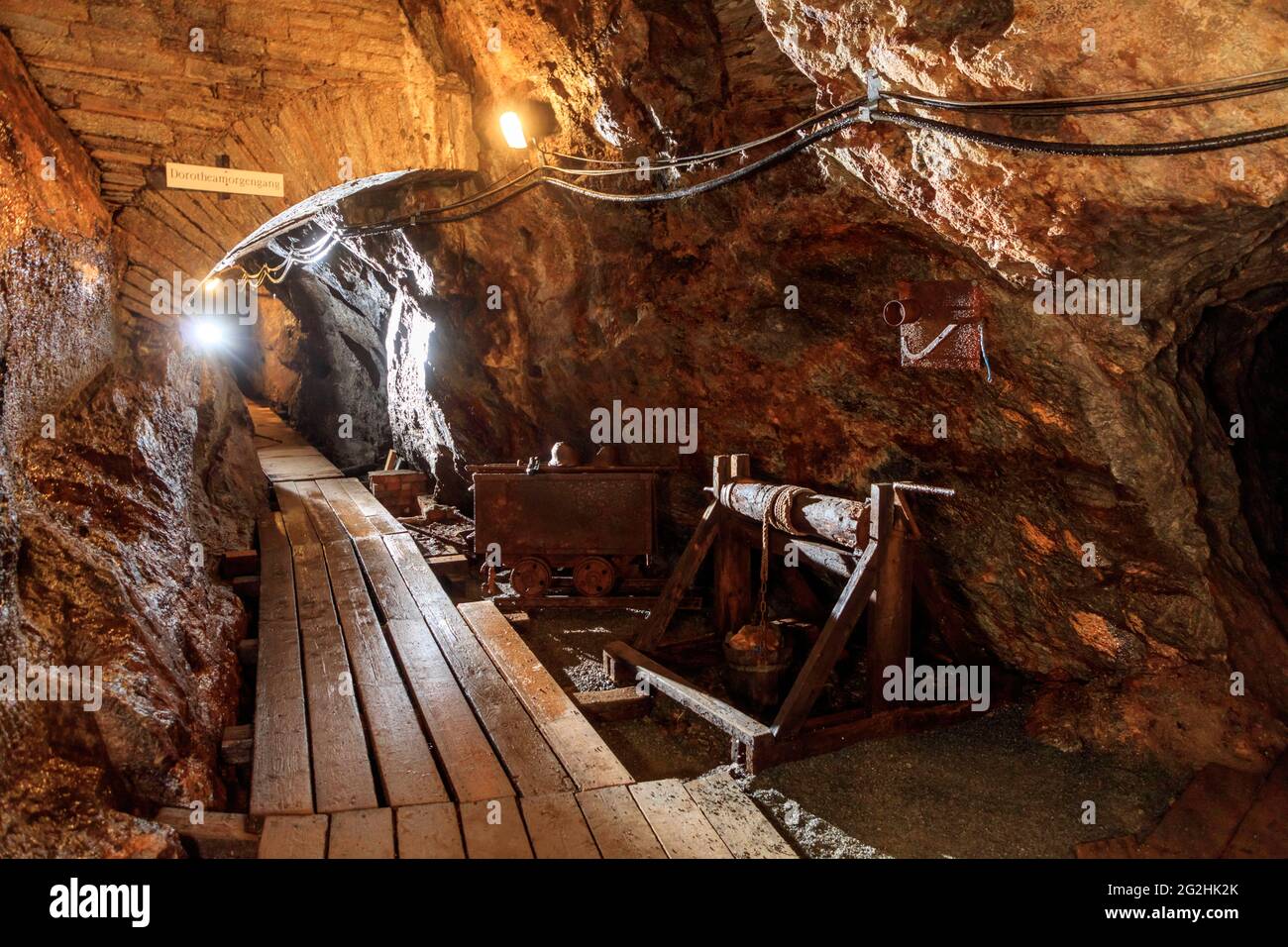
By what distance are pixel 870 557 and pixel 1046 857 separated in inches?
63.2

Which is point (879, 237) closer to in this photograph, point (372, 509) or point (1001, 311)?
point (1001, 311)

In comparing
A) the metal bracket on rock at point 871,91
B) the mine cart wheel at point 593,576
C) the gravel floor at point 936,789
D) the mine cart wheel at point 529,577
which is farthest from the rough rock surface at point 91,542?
the metal bracket on rock at point 871,91

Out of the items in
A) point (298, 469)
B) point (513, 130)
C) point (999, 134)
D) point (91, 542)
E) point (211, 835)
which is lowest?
point (211, 835)

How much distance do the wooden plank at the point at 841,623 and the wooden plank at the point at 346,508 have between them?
16.0 ft

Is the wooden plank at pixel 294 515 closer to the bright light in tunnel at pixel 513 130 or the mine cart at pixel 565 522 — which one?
the mine cart at pixel 565 522

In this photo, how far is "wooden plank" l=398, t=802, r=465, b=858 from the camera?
314 centimetres

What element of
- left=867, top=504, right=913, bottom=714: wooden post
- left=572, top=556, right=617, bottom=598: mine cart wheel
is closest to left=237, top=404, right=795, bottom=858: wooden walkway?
left=867, top=504, right=913, bottom=714: wooden post

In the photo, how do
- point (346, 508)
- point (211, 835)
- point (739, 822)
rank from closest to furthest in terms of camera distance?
point (211, 835), point (739, 822), point (346, 508)

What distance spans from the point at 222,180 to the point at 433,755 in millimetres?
4520

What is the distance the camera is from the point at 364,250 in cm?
959

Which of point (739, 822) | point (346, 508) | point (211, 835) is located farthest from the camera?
point (346, 508)

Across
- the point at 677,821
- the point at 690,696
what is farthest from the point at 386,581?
the point at 677,821

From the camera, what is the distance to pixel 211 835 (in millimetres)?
3105

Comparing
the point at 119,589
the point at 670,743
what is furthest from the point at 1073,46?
the point at 119,589
